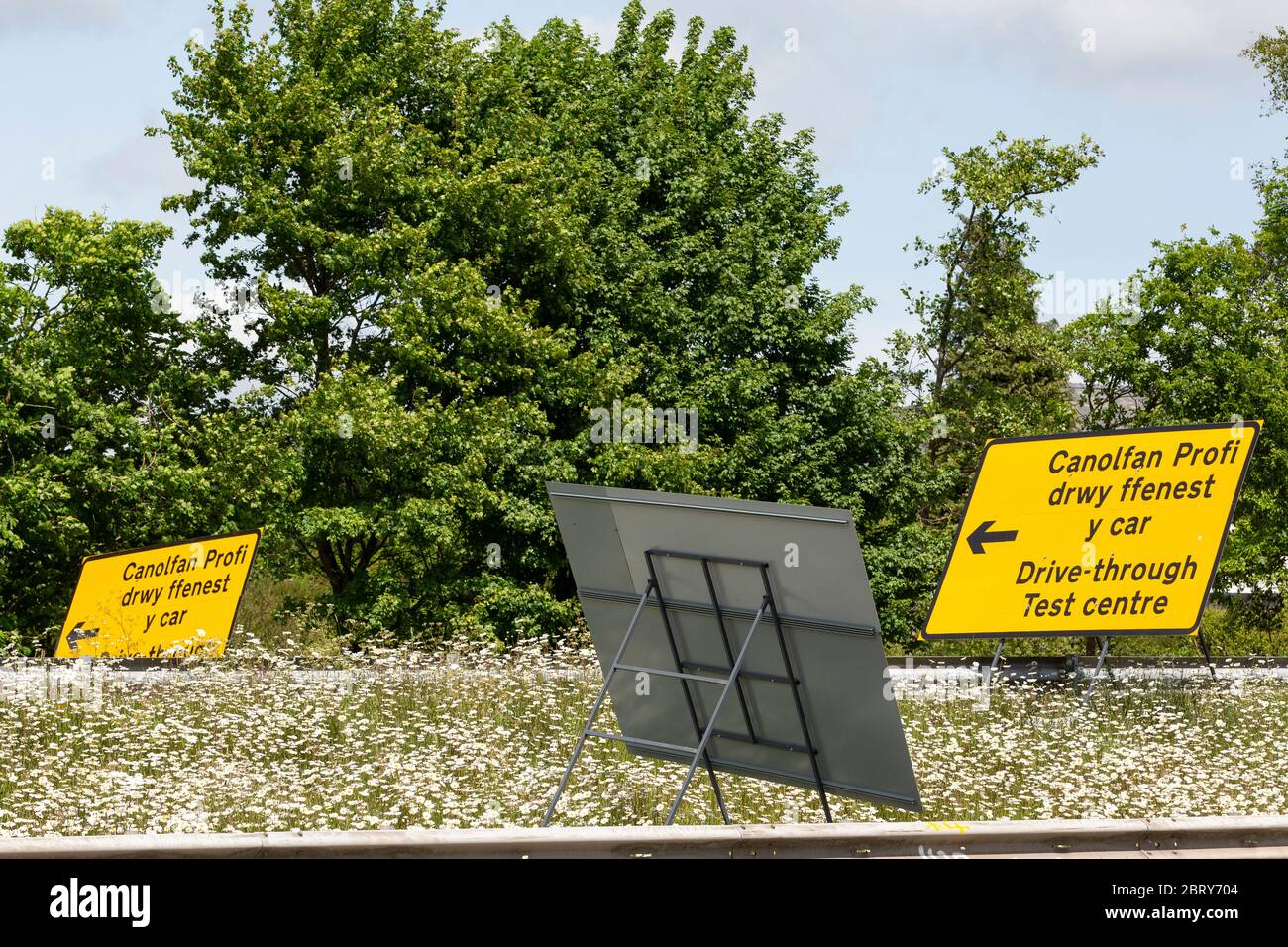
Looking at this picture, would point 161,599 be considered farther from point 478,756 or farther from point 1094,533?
point 1094,533

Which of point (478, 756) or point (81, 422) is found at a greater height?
point (81, 422)

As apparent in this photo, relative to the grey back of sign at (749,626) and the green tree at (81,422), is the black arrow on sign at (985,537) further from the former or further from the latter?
the green tree at (81,422)

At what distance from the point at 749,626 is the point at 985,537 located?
29.8ft

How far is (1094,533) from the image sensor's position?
16.9 m

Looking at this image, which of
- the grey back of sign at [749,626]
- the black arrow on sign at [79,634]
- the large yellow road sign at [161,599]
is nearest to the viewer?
the grey back of sign at [749,626]

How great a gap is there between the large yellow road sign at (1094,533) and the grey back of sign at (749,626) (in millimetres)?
8221

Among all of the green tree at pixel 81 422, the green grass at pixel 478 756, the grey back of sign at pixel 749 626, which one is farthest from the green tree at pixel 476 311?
the grey back of sign at pixel 749 626

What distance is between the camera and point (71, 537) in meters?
26.6

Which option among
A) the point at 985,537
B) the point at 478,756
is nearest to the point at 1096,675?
the point at 985,537

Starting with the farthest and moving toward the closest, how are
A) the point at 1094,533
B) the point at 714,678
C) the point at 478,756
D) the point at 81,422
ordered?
the point at 81,422 → the point at 1094,533 → the point at 478,756 → the point at 714,678

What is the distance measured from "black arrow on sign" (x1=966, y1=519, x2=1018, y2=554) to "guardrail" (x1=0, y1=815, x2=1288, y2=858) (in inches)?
389

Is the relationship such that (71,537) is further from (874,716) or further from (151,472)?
(874,716)

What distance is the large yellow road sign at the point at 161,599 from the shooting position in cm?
1856

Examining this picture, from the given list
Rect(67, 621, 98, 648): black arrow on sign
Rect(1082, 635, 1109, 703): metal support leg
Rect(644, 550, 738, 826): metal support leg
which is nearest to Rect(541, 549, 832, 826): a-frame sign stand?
Rect(644, 550, 738, 826): metal support leg
